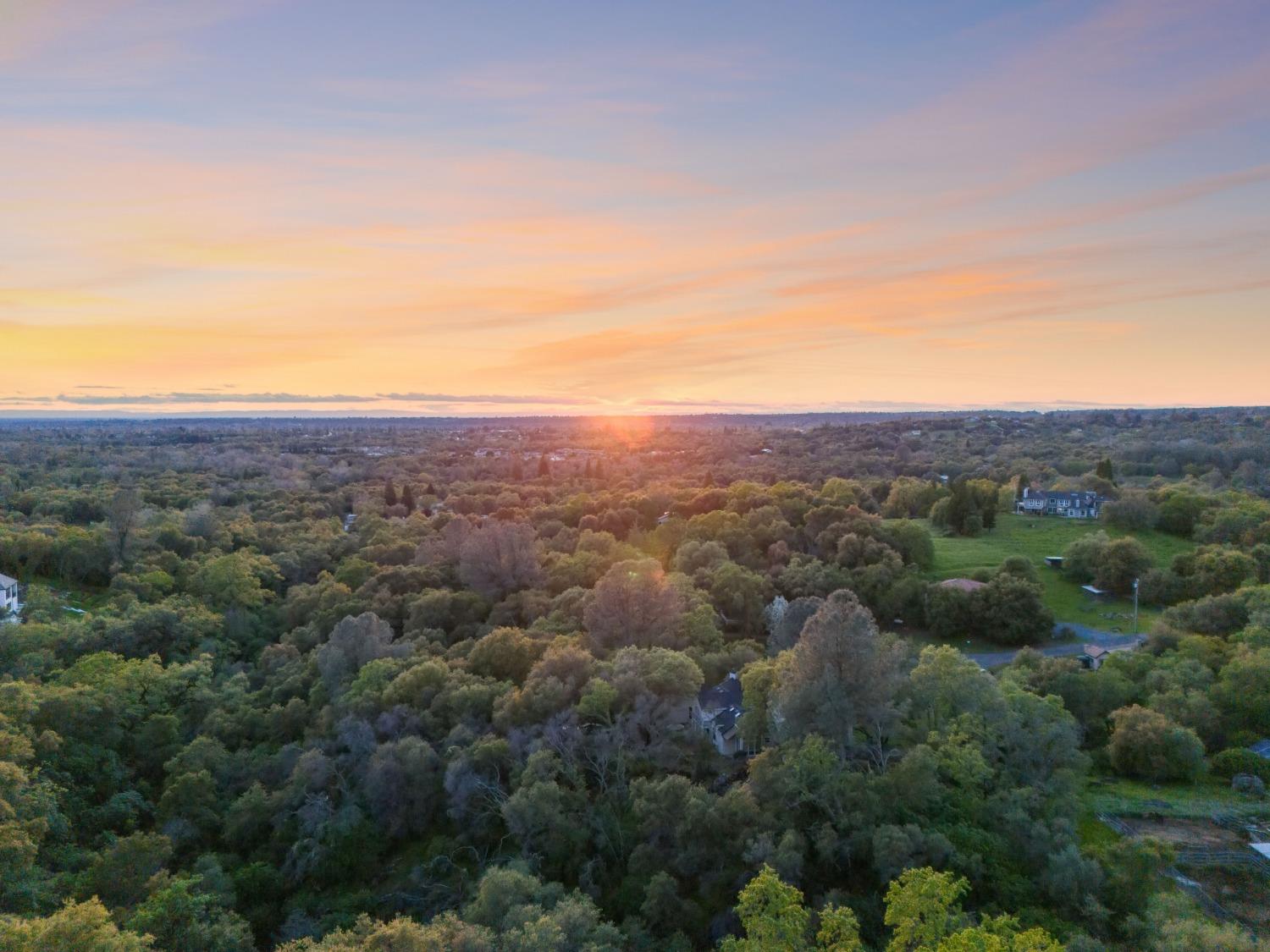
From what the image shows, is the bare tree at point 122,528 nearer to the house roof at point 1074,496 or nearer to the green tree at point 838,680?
the green tree at point 838,680

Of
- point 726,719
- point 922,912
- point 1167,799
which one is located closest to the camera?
point 922,912

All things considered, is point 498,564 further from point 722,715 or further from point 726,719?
point 726,719

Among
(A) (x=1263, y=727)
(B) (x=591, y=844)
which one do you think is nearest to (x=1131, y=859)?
(B) (x=591, y=844)

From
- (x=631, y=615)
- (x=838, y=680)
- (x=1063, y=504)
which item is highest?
(x=1063, y=504)

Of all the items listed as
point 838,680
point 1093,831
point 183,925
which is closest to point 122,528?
point 183,925

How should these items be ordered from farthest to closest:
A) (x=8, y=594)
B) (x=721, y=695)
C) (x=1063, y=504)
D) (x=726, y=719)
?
(x=1063, y=504) → (x=8, y=594) → (x=721, y=695) → (x=726, y=719)

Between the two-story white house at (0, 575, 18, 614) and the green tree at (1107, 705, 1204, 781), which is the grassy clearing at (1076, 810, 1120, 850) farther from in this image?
the two-story white house at (0, 575, 18, 614)

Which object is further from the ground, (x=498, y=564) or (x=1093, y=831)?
(x=498, y=564)
